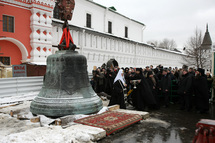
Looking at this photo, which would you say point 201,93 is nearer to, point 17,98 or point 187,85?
point 187,85

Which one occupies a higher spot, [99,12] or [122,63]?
[99,12]

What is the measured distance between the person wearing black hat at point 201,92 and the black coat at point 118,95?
313 centimetres

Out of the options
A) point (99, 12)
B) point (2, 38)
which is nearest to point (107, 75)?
point (2, 38)

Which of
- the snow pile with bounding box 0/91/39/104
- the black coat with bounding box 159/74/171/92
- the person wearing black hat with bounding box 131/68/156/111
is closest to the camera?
the person wearing black hat with bounding box 131/68/156/111

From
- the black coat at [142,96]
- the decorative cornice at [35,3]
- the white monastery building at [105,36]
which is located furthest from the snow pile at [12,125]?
the white monastery building at [105,36]

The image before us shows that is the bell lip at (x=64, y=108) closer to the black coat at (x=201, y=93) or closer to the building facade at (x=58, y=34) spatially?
the black coat at (x=201, y=93)

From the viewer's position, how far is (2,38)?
14492mm

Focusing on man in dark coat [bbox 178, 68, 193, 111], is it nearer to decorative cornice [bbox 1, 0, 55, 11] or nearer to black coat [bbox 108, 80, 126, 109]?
black coat [bbox 108, 80, 126, 109]

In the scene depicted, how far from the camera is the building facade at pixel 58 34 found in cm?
1524

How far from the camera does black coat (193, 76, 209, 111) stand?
813cm

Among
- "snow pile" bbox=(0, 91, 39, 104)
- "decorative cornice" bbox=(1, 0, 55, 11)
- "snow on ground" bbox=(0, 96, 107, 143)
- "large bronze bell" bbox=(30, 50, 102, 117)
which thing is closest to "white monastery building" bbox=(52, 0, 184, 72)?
"decorative cornice" bbox=(1, 0, 55, 11)

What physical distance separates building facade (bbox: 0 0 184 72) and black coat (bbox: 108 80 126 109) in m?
9.93

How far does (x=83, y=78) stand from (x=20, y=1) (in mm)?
12225

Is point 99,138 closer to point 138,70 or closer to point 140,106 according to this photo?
point 140,106
